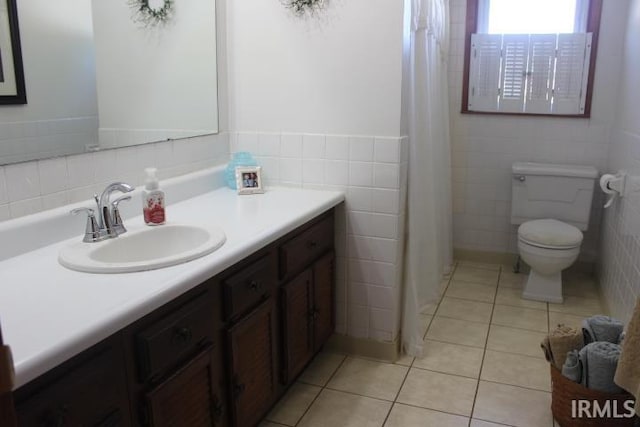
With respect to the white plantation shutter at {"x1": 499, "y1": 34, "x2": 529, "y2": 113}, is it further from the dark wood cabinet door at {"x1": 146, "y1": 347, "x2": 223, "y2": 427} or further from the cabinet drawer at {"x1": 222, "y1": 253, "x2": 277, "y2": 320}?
the dark wood cabinet door at {"x1": 146, "y1": 347, "x2": 223, "y2": 427}

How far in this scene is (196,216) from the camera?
75.9 inches

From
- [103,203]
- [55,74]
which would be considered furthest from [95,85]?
[103,203]

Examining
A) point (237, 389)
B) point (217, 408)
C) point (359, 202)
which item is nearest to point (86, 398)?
point (217, 408)

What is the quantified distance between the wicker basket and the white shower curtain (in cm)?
69

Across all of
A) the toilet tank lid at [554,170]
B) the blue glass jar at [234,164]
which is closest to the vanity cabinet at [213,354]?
the blue glass jar at [234,164]

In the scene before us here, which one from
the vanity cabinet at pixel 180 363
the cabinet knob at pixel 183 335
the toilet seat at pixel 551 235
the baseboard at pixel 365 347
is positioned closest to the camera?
the vanity cabinet at pixel 180 363

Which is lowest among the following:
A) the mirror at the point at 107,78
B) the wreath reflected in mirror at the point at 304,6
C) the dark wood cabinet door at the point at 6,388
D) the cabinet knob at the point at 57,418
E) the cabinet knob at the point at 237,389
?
the cabinet knob at the point at 237,389

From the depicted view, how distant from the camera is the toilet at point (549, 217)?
3090 millimetres

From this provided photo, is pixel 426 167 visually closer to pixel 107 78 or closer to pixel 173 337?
pixel 107 78

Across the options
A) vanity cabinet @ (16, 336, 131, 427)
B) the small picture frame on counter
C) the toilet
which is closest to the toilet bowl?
the toilet

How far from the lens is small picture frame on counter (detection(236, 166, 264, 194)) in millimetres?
2299

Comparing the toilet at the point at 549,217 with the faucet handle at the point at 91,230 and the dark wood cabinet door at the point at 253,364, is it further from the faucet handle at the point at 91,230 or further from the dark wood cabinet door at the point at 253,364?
the faucet handle at the point at 91,230

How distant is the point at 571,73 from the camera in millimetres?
3373

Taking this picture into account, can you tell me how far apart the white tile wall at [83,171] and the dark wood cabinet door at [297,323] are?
68cm
